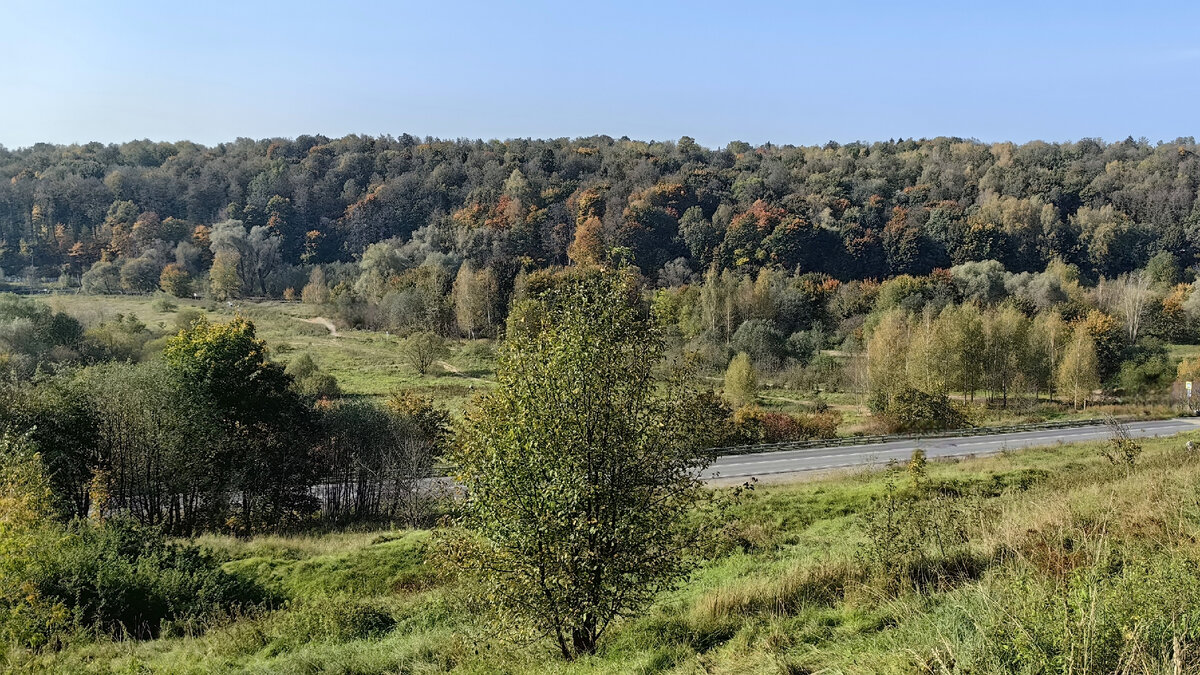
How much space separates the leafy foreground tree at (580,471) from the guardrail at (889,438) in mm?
25286

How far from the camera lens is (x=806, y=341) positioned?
2790 inches

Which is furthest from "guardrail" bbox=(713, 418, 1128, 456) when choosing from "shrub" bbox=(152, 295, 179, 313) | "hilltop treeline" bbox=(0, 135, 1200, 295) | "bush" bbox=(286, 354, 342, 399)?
"shrub" bbox=(152, 295, 179, 313)

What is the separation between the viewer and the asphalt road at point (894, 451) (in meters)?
32.1

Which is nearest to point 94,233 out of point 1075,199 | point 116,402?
point 116,402

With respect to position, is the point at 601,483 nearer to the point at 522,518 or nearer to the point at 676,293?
the point at 522,518

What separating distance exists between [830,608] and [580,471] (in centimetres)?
402

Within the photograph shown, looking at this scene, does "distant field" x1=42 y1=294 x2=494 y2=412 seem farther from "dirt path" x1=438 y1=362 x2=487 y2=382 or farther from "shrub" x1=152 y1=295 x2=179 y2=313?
"shrub" x1=152 y1=295 x2=179 y2=313

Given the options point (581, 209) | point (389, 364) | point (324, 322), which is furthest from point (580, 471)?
point (581, 209)

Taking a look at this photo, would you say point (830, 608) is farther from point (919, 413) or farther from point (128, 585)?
point (919, 413)

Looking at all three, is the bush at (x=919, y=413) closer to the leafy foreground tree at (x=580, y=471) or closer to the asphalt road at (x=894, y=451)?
the asphalt road at (x=894, y=451)

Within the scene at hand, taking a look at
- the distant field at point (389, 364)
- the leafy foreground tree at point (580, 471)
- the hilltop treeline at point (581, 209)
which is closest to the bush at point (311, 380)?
the distant field at point (389, 364)

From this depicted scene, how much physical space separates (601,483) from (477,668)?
347 centimetres

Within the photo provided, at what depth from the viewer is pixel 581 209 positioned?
11438 cm

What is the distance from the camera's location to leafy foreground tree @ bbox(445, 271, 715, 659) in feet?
29.9
